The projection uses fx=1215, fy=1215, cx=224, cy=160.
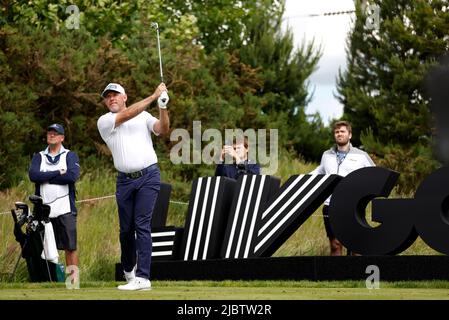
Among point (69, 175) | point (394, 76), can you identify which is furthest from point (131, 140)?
point (394, 76)

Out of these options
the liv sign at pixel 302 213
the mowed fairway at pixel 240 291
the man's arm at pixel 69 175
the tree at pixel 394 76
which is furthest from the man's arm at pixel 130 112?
the tree at pixel 394 76

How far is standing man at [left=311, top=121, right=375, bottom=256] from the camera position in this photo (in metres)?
14.0

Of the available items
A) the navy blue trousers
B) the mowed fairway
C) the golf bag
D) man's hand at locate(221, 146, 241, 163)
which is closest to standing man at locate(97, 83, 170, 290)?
the navy blue trousers

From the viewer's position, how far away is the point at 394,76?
34.5 meters

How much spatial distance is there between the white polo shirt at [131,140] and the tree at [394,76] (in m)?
20.4

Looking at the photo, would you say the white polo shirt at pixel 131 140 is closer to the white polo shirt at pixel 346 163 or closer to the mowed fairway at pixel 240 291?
the mowed fairway at pixel 240 291

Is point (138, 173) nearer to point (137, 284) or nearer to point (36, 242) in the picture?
point (137, 284)

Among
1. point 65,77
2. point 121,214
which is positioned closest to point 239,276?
point 121,214

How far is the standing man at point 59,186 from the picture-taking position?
13672 millimetres

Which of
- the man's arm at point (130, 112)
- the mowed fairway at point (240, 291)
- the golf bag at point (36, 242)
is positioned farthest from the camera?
the golf bag at point (36, 242)

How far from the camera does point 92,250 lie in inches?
670

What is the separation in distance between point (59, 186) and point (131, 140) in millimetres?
2561

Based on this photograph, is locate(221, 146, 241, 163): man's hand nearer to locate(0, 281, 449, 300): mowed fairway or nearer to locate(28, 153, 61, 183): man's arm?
locate(0, 281, 449, 300): mowed fairway

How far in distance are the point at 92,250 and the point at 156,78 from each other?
845 cm
